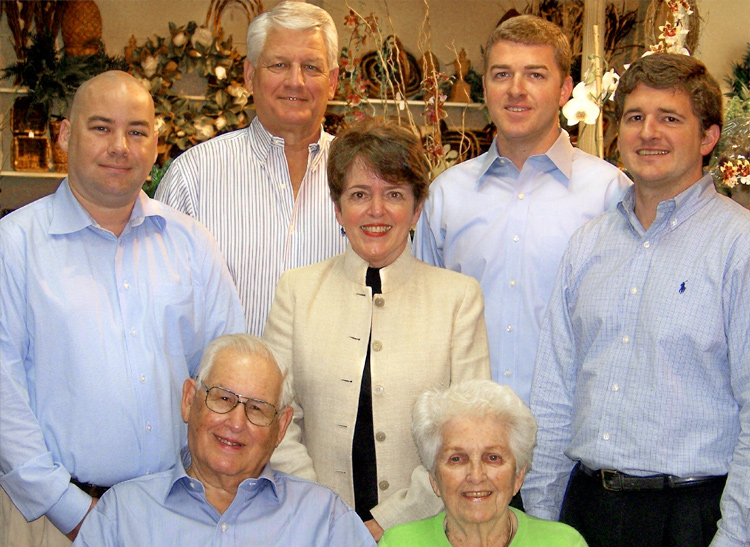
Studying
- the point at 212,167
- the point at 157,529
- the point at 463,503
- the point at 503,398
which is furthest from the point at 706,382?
the point at 212,167

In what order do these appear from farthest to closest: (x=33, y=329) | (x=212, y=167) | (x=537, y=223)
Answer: (x=212, y=167), (x=537, y=223), (x=33, y=329)

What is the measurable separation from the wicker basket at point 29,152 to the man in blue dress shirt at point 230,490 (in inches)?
165

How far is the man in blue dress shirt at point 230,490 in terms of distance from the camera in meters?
2.14

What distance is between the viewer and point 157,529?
2.13 m

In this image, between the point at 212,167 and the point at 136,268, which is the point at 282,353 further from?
the point at 212,167

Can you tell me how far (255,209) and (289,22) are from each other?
629mm

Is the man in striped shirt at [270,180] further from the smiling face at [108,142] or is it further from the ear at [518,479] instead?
the ear at [518,479]

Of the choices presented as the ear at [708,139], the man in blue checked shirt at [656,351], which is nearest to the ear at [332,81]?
the man in blue checked shirt at [656,351]

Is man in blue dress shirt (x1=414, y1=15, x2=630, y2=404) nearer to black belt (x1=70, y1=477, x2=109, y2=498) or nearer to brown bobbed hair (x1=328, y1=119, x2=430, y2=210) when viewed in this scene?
brown bobbed hair (x1=328, y1=119, x2=430, y2=210)

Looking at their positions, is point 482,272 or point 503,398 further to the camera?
point 482,272

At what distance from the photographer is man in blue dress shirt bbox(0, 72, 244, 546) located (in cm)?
225

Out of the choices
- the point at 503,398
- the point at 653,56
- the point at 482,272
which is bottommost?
the point at 503,398

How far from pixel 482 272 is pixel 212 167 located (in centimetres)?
96

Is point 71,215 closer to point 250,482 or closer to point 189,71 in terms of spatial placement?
point 250,482
